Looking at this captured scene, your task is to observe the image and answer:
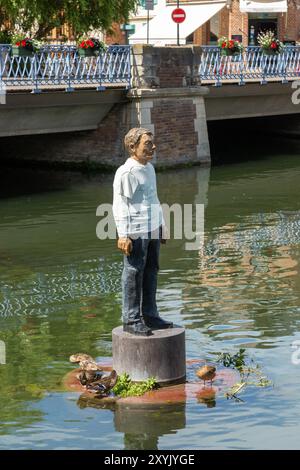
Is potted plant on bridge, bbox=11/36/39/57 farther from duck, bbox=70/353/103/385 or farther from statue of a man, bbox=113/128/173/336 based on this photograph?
duck, bbox=70/353/103/385

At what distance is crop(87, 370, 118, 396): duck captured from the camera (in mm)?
9759

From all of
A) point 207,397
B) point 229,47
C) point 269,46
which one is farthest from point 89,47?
Result: point 207,397

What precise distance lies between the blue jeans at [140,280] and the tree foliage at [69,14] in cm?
1991

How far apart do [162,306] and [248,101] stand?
63.4ft

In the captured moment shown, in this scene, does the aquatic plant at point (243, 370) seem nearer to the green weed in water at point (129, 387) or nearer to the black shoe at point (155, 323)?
the green weed in water at point (129, 387)

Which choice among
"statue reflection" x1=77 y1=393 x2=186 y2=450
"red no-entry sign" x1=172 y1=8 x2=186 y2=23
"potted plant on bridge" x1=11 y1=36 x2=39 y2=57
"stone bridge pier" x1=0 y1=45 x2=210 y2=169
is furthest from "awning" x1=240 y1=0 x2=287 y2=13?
"statue reflection" x1=77 y1=393 x2=186 y2=450

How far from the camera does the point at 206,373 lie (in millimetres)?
9969

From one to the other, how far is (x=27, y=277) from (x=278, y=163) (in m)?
16.2

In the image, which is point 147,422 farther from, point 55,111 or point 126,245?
point 55,111

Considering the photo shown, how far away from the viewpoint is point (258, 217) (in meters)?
21.3

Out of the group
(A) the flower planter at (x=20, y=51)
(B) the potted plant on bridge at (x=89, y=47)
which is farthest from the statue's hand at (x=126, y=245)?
(B) the potted plant on bridge at (x=89, y=47)

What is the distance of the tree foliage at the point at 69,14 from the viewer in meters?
29.6
